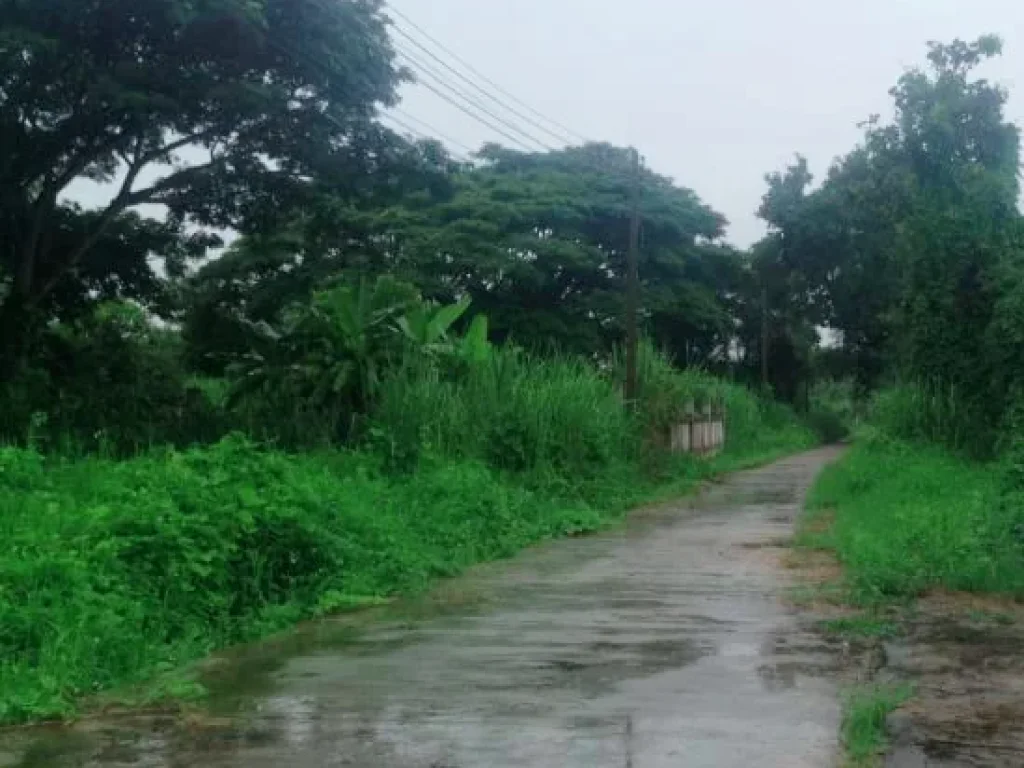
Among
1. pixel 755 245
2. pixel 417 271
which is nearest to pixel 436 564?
pixel 417 271

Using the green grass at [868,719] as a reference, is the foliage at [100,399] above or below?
above

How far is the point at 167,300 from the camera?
28.0 metres

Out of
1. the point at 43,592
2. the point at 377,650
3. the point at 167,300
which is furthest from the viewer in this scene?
the point at 167,300

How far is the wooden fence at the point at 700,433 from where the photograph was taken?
29656 millimetres

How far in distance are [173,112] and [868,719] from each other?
676 inches

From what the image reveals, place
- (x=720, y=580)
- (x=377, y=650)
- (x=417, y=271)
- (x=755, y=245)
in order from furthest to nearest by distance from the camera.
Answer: (x=755, y=245) < (x=417, y=271) < (x=720, y=580) < (x=377, y=650)

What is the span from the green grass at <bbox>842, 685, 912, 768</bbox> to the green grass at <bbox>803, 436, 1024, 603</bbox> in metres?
3.46

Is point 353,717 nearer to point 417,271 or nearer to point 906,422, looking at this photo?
point 906,422

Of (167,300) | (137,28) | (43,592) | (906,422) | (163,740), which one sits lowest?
(163,740)

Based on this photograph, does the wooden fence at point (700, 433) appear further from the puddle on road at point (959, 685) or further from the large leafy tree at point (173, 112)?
the puddle on road at point (959, 685)

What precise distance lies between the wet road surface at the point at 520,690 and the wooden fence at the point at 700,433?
17.5 metres

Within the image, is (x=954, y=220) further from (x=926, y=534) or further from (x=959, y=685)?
(x=959, y=685)

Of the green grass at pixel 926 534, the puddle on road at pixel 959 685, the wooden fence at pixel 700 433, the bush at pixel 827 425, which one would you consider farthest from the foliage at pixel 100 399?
the bush at pixel 827 425

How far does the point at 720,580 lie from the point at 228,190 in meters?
15.1
